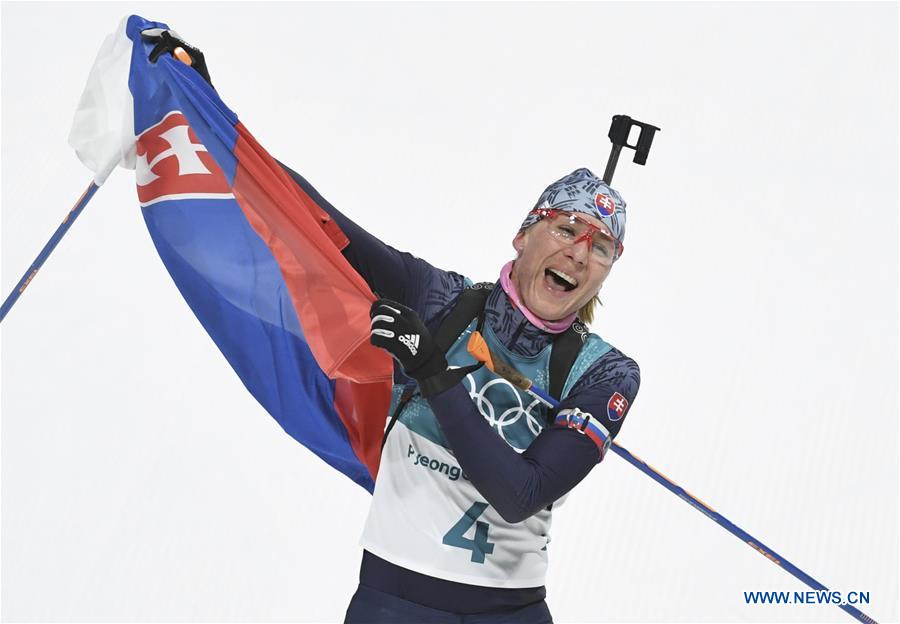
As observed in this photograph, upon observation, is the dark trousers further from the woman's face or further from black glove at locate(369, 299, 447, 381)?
the woman's face

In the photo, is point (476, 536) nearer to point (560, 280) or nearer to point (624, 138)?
point (560, 280)

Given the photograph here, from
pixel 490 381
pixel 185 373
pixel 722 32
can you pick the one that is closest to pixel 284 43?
pixel 185 373

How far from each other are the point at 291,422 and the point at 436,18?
2813 millimetres

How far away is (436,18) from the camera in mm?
5055

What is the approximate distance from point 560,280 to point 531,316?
0.34 ft

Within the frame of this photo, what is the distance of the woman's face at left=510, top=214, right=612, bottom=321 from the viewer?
2393mm

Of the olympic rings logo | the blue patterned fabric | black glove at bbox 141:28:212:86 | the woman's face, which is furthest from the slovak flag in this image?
the blue patterned fabric

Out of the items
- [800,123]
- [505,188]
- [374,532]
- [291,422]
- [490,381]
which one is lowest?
[374,532]

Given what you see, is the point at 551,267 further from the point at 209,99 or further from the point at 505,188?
the point at 505,188

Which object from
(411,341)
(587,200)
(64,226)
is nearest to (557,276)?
(587,200)

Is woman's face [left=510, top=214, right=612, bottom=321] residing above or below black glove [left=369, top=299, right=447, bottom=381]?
above

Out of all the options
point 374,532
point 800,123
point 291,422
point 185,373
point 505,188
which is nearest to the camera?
point 374,532

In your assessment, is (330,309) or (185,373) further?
(185,373)

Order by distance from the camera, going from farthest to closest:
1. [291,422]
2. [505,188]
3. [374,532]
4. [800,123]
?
[800,123] < [505,188] < [291,422] < [374,532]
